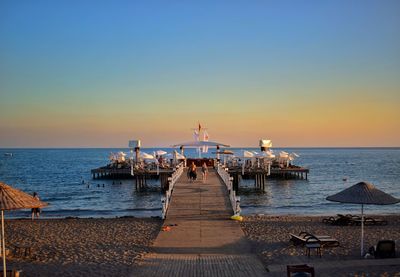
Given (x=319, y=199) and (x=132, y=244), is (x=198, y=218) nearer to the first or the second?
(x=132, y=244)

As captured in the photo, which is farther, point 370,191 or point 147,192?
point 147,192

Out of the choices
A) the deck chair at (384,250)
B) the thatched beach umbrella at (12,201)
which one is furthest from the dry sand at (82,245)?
the deck chair at (384,250)

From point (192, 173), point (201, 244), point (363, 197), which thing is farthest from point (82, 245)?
point (192, 173)

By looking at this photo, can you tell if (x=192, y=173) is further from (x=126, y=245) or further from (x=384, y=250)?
(x=384, y=250)

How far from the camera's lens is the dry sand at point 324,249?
1084 cm

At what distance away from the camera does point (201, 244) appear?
13523 millimetres

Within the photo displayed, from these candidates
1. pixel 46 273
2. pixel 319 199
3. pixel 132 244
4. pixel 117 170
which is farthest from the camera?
pixel 117 170

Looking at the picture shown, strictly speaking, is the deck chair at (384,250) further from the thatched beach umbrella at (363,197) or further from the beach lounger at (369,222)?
the beach lounger at (369,222)

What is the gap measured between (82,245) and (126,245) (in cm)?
153

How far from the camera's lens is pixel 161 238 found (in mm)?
14578

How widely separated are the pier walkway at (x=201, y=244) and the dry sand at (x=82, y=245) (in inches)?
26.6

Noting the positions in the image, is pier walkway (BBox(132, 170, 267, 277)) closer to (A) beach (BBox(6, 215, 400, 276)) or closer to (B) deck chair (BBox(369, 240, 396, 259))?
(A) beach (BBox(6, 215, 400, 276))

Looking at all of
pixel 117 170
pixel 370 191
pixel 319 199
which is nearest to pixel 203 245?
pixel 370 191

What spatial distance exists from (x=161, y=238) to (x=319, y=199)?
965 inches
